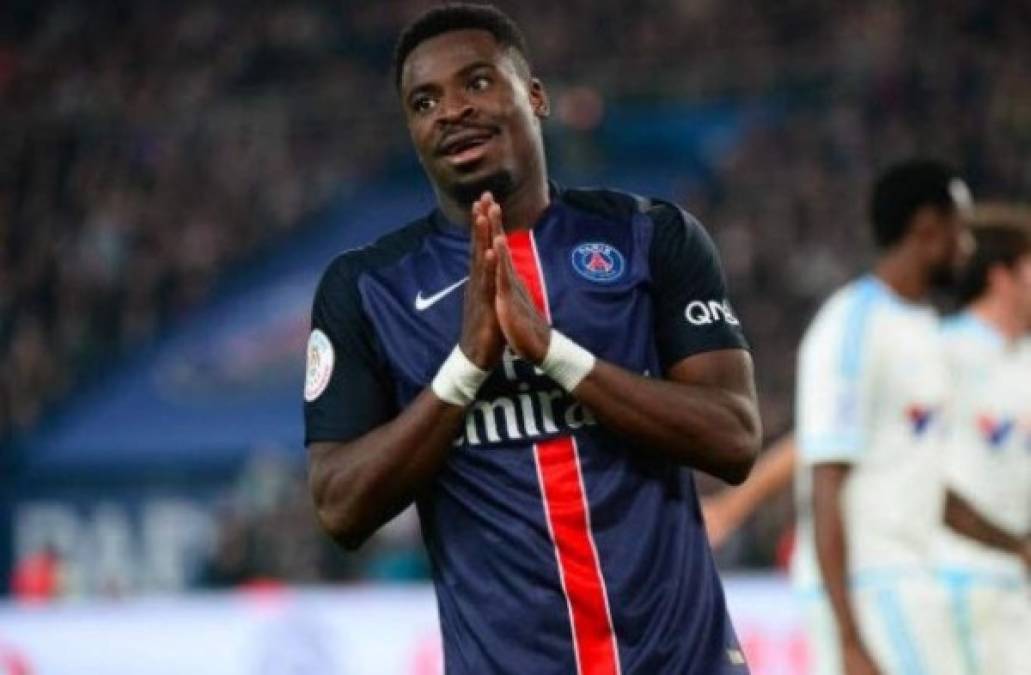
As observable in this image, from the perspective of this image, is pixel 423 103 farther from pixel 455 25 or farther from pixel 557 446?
pixel 557 446

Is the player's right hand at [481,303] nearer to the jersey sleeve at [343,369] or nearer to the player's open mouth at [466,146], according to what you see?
the player's open mouth at [466,146]

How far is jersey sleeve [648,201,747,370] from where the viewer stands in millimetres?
3902

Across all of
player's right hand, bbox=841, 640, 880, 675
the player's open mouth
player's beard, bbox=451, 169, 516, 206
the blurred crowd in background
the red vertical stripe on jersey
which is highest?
the blurred crowd in background

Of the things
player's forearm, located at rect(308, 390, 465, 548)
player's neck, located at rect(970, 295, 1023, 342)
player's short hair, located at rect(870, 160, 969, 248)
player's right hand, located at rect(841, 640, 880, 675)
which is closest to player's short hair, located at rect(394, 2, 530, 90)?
player's forearm, located at rect(308, 390, 465, 548)

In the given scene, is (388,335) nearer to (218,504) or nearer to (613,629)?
(613,629)

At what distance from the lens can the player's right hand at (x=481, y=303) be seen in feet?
12.0

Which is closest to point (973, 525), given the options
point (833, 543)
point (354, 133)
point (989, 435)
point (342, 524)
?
point (989, 435)

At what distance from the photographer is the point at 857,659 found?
6.48 metres

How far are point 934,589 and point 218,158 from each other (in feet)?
56.3

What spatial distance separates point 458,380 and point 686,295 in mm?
449

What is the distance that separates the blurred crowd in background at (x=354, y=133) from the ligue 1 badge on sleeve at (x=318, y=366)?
45.2 ft

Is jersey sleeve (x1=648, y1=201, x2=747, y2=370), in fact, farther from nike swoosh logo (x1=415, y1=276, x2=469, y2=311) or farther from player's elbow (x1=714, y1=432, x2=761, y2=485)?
nike swoosh logo (x1=415, y1=276, x2=469, y2=311)

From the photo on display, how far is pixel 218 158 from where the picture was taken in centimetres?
2356

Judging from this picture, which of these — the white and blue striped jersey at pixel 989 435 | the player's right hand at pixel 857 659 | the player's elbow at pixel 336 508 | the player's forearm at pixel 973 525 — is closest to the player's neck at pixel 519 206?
the player's elbow at pixel 336 508
